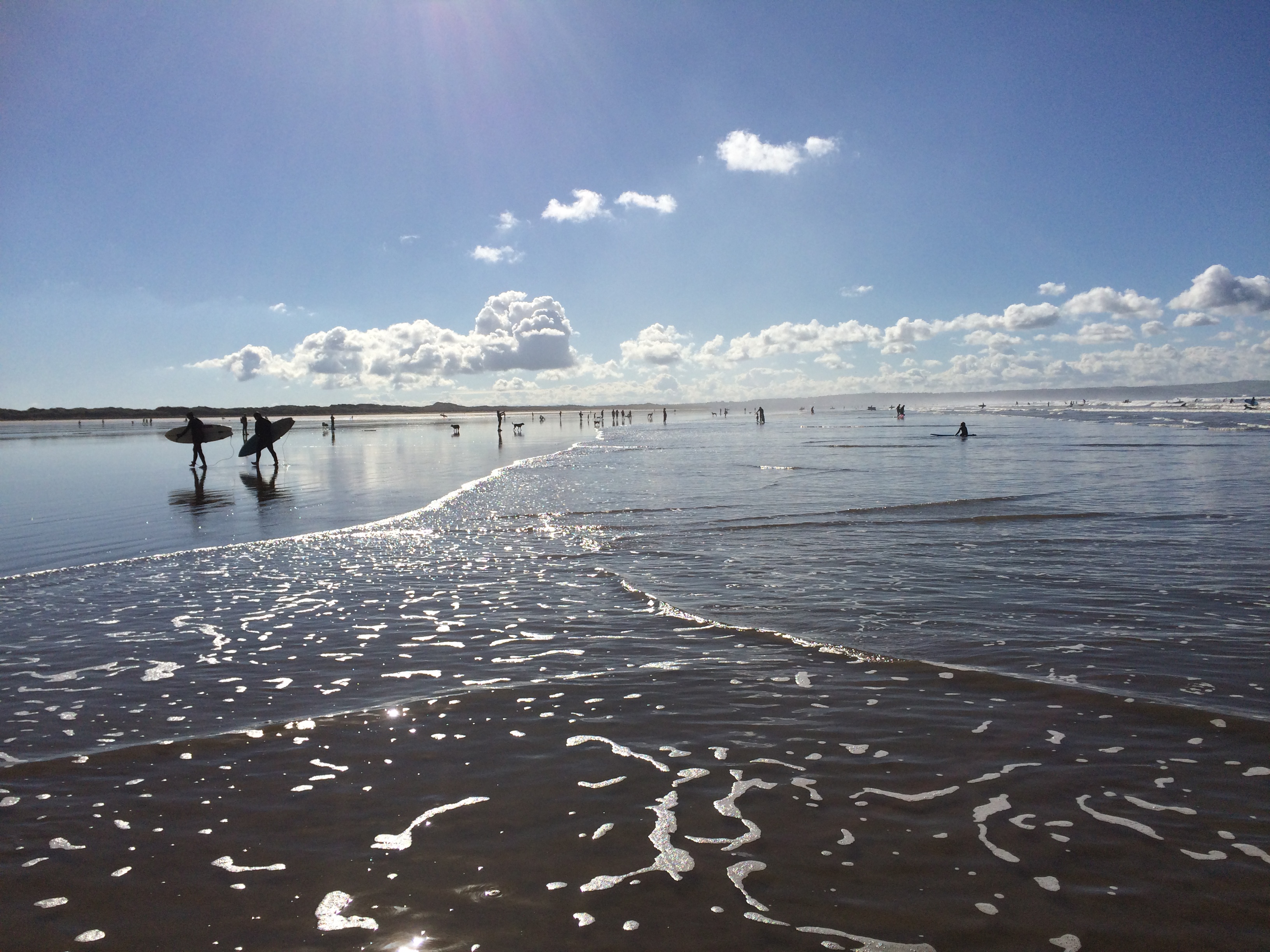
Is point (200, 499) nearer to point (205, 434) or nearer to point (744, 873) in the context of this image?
point (205, 434)

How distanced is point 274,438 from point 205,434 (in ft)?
10.7

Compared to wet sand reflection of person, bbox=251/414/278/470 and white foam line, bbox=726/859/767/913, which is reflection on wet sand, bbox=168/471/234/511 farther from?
white foam line, bbox=726/859/767/913

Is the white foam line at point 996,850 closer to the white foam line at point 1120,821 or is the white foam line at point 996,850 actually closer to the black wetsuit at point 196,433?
the white foam line at point 1120,821

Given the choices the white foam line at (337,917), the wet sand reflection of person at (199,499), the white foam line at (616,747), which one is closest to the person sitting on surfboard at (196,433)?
the wet sand reflection of person at (199,499)

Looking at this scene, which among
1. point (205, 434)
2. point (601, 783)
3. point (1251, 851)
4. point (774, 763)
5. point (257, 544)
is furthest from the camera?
point (205, 434)

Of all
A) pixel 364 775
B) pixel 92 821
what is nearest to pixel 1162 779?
pixel 364 775

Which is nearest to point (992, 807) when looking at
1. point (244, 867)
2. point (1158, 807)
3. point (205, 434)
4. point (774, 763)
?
point (1158, 807)

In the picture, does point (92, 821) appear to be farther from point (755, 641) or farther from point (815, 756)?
point (755, 641)

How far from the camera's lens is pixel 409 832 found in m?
4.77

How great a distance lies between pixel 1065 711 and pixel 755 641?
3.31 metres

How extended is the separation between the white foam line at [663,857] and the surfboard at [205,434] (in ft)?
123

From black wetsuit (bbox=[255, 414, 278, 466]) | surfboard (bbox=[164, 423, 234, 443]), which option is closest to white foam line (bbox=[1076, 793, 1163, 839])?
black wetsuit (bbox=[255, 414, 278, 466])

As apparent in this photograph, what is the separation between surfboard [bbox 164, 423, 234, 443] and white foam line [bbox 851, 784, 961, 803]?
125 ft

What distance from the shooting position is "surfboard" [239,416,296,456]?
38906 mm
